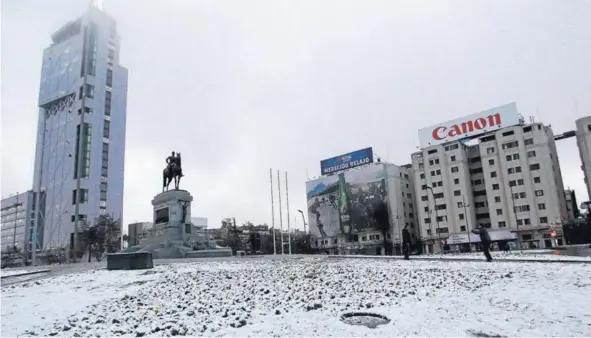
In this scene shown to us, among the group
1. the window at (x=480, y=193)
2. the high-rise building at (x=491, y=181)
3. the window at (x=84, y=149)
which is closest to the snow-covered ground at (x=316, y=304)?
the high-rise building at (x=491, y=181)

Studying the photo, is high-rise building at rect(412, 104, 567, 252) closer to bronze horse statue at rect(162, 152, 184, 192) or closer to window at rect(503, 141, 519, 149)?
window at rect(503, 141, 519, 149)

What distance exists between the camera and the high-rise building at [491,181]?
3164 inches

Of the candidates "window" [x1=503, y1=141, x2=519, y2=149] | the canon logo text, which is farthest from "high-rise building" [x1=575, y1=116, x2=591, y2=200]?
the canon logo text

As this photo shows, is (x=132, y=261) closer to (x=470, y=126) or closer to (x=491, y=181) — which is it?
(x=491, y=181)

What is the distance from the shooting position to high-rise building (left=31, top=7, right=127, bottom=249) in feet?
376

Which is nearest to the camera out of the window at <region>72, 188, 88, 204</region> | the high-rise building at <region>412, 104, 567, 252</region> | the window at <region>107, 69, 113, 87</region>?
the high-rise building at <region>412, 104, 567, 252</region>

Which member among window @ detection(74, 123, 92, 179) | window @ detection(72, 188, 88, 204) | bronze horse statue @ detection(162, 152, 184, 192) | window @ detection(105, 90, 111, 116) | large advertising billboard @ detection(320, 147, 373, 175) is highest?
window @ detection(105, 90, 111, 116)

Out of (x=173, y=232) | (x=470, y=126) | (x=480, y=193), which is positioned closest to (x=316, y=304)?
(x=173, y=232)

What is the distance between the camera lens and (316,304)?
31.3 feet

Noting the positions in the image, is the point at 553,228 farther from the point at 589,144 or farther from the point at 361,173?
the point at 361,173

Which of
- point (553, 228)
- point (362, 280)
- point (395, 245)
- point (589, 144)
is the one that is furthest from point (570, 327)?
point (395, 245)

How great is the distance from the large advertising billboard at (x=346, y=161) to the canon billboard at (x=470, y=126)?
57.4ft

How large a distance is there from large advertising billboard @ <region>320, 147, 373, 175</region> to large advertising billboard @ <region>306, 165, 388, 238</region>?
266cm

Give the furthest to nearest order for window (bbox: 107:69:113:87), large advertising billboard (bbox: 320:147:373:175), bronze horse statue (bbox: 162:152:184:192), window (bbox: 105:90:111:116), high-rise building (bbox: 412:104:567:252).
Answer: window (bbox: 107:69:113:87), window (bbox: 105:90:111:116), large advertising billboard (bbox: 320:147:373:175), high-rise building (bbox: 412:104:567:252), bronze horse statue (bbox: 162:152:184:192)
